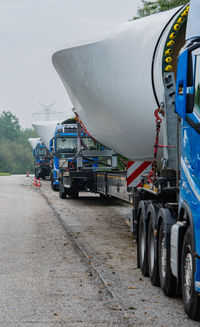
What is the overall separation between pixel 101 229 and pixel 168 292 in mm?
7299

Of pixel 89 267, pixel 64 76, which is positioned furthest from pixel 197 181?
pixel 64 76

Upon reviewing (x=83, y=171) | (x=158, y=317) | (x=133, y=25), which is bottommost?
(x=158, y=317)

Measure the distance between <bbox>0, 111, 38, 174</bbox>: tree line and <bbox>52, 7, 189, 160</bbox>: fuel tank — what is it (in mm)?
133734

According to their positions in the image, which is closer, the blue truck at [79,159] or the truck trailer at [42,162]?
the blue truck at [79,159]

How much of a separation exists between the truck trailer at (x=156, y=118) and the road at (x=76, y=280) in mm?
346

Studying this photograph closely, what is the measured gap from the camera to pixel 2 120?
6934 inches

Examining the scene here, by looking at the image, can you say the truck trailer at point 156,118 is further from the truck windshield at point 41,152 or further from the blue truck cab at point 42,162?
the truck windshield at point 41,152

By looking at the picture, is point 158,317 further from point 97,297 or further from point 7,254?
point 7,254

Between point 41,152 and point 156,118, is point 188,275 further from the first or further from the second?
point 41,152

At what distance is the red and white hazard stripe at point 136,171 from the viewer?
1199 cm

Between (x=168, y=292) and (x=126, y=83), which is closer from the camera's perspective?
(x=168, y=292)

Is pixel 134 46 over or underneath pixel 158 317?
over

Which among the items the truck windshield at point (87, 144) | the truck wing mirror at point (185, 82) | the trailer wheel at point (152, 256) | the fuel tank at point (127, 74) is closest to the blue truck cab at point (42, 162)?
the truck windshield at point (87, 144)

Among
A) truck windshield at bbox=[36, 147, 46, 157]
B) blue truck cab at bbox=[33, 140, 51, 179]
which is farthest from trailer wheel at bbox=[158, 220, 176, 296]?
truck windshield at bbox=[36, 147, 46, 157]
